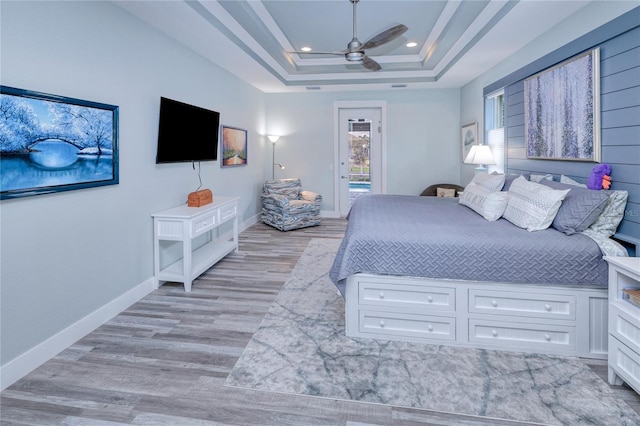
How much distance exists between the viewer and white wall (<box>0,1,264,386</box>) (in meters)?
2.08

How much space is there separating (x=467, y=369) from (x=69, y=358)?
8.19ft

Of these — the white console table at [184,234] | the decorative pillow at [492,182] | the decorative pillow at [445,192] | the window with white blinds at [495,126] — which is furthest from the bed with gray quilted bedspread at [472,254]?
the decorative pillow at [445,192]

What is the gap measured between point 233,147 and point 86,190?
3.01 metres

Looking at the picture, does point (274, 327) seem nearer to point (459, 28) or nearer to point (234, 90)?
point (459, 28)

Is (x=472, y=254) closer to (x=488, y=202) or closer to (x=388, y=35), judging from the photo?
(x=488, y=202)

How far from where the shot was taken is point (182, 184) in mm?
4004

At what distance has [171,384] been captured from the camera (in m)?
2.02

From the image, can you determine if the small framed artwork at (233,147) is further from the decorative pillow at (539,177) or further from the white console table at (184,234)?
the decorative pillow at (539,177)

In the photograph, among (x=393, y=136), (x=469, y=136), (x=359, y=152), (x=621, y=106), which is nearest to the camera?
(x=621, y=106)

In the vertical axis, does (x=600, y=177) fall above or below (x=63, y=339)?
above

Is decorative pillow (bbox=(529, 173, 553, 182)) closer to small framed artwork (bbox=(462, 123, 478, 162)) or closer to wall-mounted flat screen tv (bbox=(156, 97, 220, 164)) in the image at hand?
small framed artwork (bbox=(462, 123, 478, 162))

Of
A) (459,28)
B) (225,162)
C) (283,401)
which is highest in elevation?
(459,28)

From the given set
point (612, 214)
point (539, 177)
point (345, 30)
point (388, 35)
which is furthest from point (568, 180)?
point (345, 30)

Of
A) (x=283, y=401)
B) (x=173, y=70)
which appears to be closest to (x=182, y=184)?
(x=173, y=70)
